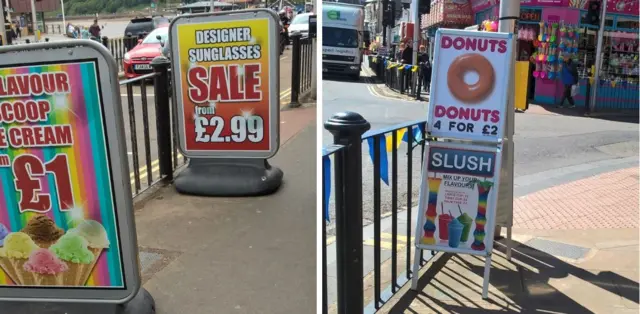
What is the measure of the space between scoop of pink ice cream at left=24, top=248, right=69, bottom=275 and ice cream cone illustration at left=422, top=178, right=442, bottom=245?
2.17m

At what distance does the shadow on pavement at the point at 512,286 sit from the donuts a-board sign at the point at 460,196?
30 centimetres

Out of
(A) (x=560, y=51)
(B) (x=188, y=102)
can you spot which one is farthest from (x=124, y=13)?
(B) (x=188, y=102)

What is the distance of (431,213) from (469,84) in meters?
0.86

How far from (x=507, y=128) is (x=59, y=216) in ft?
10.1

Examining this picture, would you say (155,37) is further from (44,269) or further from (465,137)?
(44,269)

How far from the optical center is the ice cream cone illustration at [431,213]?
3.91m

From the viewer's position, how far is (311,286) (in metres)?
3.53

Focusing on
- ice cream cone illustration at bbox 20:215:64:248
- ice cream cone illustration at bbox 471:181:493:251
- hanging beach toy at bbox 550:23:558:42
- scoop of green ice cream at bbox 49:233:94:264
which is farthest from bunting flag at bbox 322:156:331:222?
hanging beach toy at bbox 550:23:558:42

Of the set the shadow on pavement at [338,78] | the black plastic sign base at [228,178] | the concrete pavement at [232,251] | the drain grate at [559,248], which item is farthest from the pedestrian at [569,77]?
the black plastic sign base at [228,178]

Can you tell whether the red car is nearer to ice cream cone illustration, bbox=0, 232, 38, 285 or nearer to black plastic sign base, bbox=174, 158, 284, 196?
black plastic sign base, bbox=174, 158, 284, 196

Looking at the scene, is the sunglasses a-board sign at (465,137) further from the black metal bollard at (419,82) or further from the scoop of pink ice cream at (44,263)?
the black metal bollard at (419,82)

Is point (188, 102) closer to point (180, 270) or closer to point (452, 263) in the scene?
point (180, 270)

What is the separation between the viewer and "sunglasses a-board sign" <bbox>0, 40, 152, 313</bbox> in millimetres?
2670

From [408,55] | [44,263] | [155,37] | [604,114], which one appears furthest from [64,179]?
[408,55]
